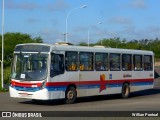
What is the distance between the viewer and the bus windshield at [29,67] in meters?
19.8

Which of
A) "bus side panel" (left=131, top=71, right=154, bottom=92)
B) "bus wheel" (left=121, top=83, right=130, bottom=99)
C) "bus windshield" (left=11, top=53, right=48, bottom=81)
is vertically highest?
"bus windshield" (left=11, top=53, right=48, bottom=81)

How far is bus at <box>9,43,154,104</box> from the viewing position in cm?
1977

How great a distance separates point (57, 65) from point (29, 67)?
1.24 m

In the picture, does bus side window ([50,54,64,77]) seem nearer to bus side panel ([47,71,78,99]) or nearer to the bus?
the bus

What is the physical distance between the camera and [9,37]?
11681 centimetres

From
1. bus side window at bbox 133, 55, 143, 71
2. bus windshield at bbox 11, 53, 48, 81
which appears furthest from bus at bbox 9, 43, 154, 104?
bus side window at bbox 133, 55, 143, 71

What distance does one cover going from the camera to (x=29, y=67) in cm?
2009

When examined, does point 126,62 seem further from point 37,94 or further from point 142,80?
point 37,94

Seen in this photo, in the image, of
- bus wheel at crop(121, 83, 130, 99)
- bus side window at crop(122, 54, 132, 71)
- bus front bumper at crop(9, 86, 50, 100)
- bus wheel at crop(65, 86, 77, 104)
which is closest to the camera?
bus front bumper at crop(9, 86, 50, 100)

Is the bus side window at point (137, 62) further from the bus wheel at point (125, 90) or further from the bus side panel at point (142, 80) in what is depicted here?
the bus wheel at point (125, 90)

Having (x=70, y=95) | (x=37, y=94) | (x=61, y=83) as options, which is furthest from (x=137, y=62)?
(x=37, y=94)

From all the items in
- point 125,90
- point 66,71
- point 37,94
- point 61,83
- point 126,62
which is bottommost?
point 125,90

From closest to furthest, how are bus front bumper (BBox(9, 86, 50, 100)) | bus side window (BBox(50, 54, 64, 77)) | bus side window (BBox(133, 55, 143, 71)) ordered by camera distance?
bus front bumper (BBox(9, 86, 50, 100)) → bus side window (BBox(50, 54, 64, 77)) → bus side window (BBox(133, 55, 143, 71))

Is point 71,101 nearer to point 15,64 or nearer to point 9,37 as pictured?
point 15,64
